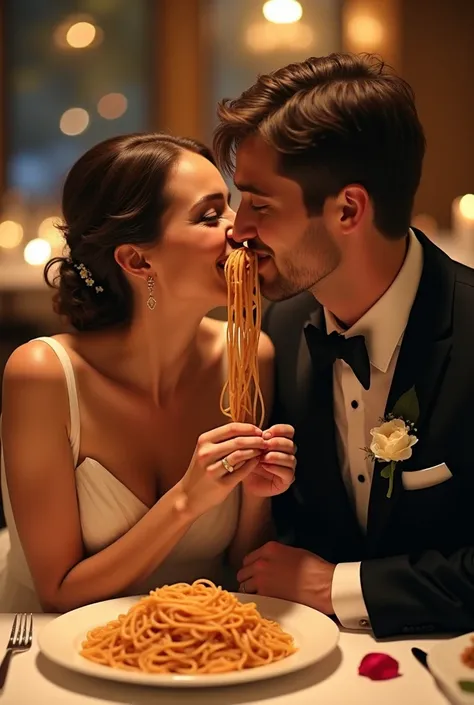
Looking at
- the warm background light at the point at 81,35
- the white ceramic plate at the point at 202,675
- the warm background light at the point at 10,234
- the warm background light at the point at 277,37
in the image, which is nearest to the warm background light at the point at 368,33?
the warm background light at the point at 277,37

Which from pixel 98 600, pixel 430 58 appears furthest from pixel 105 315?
pixel 430 58

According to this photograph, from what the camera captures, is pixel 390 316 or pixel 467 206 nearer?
pixel 390 316

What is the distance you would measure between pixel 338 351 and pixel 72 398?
0.64m

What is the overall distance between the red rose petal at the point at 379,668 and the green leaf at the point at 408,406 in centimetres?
57

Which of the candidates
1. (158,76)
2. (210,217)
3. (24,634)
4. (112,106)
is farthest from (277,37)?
(24,634)

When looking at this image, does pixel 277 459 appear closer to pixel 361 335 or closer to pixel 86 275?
pixel 361 335

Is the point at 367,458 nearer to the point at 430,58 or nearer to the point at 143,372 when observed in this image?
the point at 143,372

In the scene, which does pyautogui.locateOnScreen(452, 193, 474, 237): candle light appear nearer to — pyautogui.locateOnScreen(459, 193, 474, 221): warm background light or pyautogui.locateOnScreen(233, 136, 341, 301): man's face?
pyautogui.locateOnScreen(459, 193, 474, 221): warm background light

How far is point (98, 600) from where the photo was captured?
2340 mm

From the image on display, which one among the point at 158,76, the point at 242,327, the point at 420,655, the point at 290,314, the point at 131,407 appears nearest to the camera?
the point at 420,655

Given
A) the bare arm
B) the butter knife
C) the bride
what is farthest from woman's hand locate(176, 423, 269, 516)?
the butter knife

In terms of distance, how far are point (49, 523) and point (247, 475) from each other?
1.68 ft

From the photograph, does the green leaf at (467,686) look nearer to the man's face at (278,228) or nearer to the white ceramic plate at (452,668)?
the white ceramic plate at (452,668)

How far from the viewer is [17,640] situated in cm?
196
